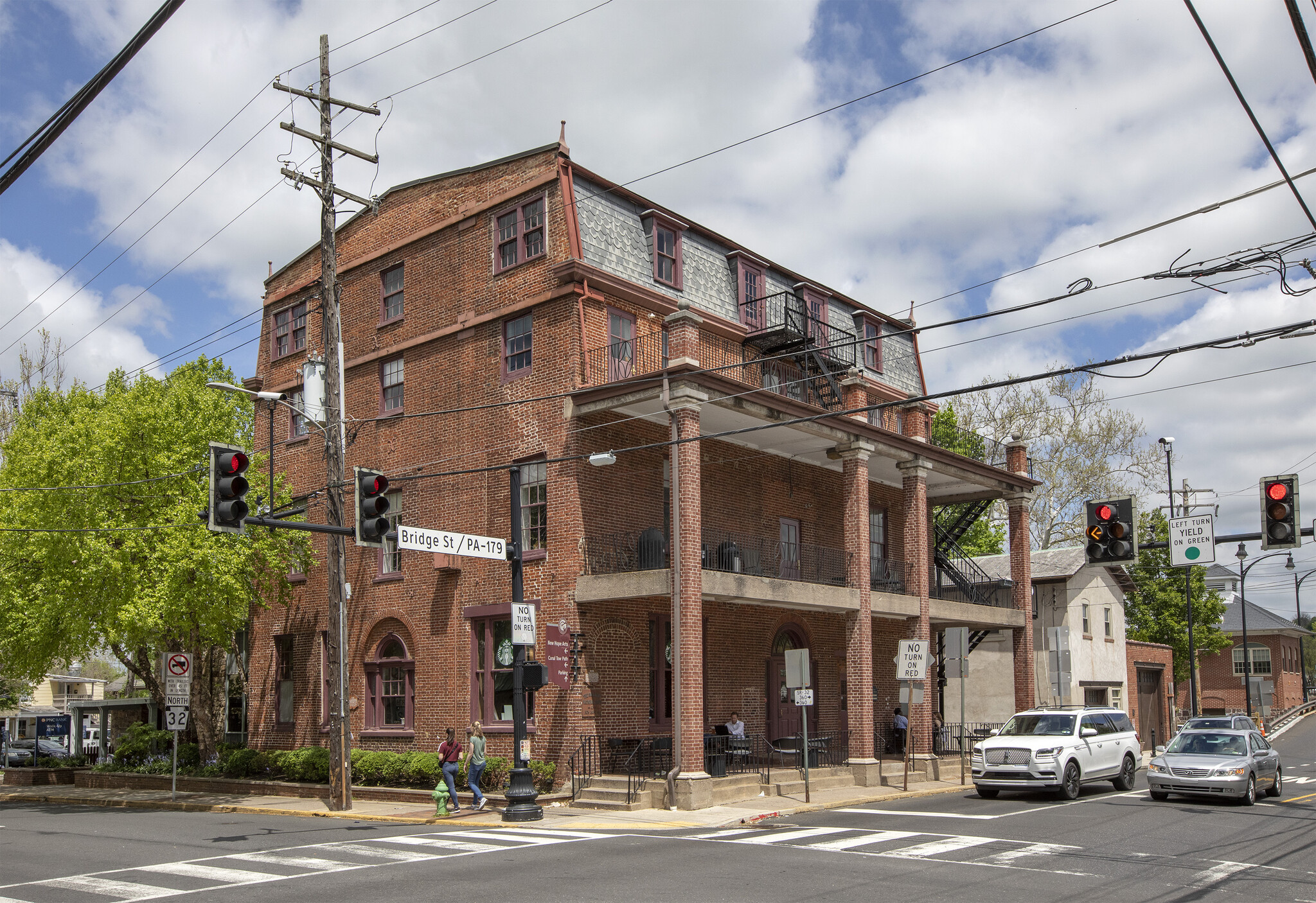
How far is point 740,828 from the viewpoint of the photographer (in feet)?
59.7

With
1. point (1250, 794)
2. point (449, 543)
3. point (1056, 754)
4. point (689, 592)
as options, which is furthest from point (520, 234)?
point (1250, 794)

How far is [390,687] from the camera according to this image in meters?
27.2

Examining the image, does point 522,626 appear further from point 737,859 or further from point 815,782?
point 815,782

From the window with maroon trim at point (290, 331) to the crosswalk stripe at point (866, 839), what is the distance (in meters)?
22.1

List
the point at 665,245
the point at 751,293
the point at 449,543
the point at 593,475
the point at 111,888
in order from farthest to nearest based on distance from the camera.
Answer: the point at 751,293 → the point at 665,245 → the point at 593,475 → the point at 449,543 → the point at 111,888

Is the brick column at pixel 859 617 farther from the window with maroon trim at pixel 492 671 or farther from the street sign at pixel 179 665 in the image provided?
the street sign at pixel 179 665

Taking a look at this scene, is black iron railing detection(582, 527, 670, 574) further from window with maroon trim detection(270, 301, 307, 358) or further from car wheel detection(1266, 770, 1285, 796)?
window with maroon trim detection(270, 301, 307, 358)

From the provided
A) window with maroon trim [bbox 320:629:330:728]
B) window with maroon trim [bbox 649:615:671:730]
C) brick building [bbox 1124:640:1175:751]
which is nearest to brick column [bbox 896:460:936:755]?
window with maroon trim [bbox 649:615:671:730]

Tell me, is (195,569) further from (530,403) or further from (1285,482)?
(1285,482)

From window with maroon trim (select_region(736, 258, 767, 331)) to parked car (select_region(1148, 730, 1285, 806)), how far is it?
14106 millimetres

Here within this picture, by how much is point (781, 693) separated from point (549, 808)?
8.58 m

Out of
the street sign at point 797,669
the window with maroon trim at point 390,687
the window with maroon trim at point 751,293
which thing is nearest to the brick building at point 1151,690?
the window with maroon trim at point 751,293

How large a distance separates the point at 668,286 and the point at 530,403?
487cm

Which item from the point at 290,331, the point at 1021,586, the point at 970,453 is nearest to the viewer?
the point at 290,331
